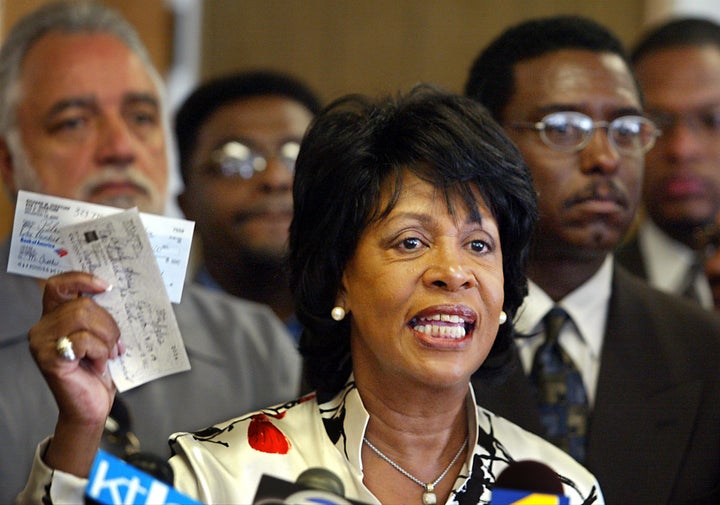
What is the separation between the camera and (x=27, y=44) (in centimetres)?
315

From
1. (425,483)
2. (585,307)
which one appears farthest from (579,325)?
(425,483)

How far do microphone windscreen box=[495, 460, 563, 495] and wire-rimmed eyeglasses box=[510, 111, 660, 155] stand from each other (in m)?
1.16

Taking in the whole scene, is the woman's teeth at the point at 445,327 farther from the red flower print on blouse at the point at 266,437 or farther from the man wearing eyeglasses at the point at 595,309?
the man wearing eyeglasses at the point at 595,309

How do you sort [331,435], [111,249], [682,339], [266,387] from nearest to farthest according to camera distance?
[111,249] < [331,435] < [682,339] < [266,387]

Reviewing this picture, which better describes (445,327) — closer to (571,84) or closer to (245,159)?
(571,84)

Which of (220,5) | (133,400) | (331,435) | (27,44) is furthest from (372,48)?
(331,435)

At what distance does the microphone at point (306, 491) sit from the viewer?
154 cm

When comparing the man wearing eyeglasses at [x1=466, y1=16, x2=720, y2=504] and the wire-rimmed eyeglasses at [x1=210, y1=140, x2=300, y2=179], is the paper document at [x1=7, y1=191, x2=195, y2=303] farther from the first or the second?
the wire-rimmed eyeglasses at [x1=210, y1=140, x2=300, y2=179]

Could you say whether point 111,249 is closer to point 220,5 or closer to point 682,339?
point 682,339

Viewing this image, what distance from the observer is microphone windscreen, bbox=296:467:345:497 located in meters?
1.57

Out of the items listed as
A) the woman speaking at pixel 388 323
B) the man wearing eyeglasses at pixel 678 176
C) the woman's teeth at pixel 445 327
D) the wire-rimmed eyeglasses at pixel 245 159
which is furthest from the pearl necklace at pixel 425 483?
the wire-rimmed eyeglasses at pixel 245 159

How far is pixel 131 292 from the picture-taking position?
77.5 inches

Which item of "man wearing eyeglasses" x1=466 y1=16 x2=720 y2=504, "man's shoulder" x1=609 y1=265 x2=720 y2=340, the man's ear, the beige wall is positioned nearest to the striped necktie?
"man wearing eyeglasses" x1=466 y1=16 x2=720 y2=504

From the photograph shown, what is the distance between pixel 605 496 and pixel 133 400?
1.06 metres
